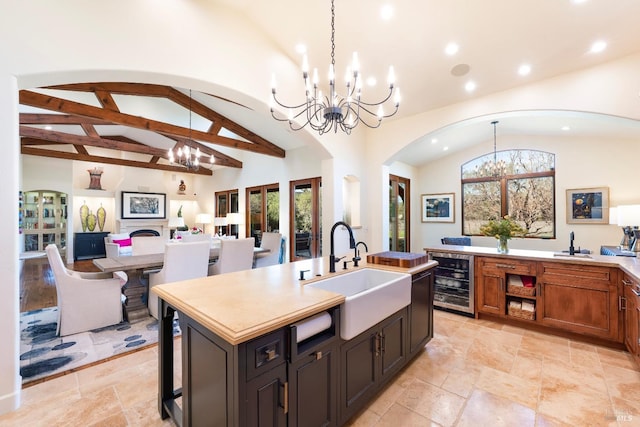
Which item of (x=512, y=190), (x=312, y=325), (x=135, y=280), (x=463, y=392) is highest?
(x=512, y=190)

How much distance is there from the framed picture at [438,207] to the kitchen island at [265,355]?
6.00 m

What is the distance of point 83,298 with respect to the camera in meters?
3.08

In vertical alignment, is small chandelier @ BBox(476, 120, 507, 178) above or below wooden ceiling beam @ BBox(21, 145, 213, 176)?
below

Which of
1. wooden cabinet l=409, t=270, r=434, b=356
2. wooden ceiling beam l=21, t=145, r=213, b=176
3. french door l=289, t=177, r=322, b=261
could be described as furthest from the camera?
wooden ceiling beam l=21, t=145, r=213, b=176

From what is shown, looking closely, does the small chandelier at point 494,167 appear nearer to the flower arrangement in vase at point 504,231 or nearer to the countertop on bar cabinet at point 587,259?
the flower arrangement in vase at point 504,231

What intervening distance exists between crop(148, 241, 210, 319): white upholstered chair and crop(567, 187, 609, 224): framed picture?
7.19 metres

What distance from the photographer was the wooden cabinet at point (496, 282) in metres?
3.24

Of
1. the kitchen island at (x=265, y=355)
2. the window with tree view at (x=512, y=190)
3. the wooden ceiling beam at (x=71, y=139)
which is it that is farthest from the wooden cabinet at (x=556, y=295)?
the wooden ceiling beam at (x=71, y=139)

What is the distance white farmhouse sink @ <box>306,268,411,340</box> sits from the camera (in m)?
1.59

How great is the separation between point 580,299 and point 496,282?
76cm

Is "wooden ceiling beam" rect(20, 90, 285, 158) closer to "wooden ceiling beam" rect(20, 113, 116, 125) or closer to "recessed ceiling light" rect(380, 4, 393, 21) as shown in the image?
"wooden ceiling beam" rect(20, 113, 116, 125)

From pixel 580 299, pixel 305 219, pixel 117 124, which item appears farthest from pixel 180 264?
pixel 580 299

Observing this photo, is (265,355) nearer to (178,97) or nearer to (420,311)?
(420,311)

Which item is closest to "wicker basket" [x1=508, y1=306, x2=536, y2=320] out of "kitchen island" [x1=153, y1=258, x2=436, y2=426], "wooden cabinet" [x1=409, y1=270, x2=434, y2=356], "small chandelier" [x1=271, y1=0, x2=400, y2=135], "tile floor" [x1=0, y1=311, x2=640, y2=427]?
"tile floor" [x1=0, y1=311, x2=640, y2=427]
